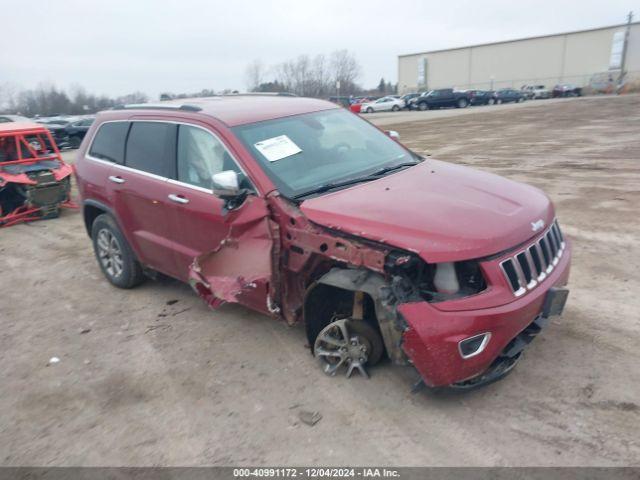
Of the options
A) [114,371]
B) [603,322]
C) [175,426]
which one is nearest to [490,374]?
[603,322]

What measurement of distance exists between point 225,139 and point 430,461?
8.86ft

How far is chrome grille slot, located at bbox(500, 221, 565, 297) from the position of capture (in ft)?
9.75

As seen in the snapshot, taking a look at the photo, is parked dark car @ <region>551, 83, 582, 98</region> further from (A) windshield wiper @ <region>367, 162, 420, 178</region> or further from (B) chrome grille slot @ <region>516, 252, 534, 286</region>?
(B) chrome grille slot @ <region>516, 252, 534, 286</region>

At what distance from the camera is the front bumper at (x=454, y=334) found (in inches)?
111

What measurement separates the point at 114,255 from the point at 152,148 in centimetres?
152

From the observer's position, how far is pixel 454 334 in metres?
2.81

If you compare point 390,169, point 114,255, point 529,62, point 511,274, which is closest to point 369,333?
point 511,274

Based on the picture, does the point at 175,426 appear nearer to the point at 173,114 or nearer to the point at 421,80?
the point at 173,114

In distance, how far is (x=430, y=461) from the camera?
2.81m

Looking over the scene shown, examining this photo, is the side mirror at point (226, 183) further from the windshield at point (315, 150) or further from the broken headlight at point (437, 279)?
the broken headlight at point (437, 279)

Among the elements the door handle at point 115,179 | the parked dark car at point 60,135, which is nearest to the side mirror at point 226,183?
the door handle at point 115,179

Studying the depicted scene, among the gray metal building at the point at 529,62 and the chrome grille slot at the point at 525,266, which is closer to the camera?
the chrome grille slot at the point at 525,266

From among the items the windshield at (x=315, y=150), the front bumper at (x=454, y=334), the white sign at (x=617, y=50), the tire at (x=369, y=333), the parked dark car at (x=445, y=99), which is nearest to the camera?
the front bumper at (x=454, y=334)

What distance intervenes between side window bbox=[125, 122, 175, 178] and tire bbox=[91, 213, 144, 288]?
0.83 meters
